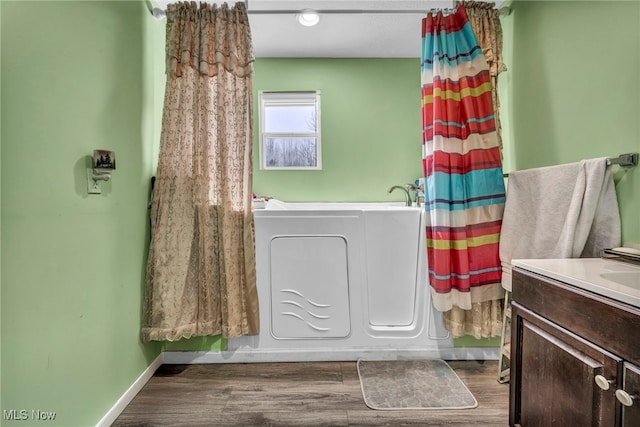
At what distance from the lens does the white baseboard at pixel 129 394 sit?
1.36 meters

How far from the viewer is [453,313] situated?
5.81 ft

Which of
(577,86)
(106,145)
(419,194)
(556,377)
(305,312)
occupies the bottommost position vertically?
(305,312)

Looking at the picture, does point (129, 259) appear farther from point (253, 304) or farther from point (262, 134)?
point (262, 134)

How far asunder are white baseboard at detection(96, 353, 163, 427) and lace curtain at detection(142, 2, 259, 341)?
0.88ft

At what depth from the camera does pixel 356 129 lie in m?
2.83

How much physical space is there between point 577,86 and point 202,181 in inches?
77.5

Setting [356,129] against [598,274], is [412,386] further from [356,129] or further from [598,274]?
[356,129]

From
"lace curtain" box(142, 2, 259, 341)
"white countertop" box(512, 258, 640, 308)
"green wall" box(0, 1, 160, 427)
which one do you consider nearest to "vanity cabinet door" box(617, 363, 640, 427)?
"white countertop" box(512, 258, 640, 308)

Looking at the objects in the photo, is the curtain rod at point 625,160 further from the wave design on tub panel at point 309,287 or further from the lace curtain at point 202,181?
the lace curtain at point 202,181

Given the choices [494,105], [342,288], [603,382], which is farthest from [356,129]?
[603,382]

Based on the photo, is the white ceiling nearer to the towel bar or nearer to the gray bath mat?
the towel bar

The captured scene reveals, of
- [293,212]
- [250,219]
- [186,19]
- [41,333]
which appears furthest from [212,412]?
[186,19]

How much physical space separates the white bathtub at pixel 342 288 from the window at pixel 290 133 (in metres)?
1.15

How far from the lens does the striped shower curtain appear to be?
1.66 m
